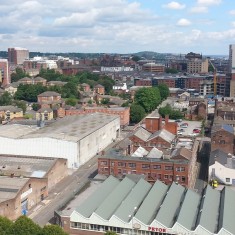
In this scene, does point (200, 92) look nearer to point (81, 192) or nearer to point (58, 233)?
point (81, 192)

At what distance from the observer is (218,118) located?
77.1 metres

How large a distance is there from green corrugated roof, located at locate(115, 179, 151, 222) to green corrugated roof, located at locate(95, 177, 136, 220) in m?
0.68

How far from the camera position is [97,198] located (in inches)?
1417

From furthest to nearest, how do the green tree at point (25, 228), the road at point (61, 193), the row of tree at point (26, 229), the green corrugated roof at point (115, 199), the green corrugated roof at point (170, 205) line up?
the road at point (61, 193)
the green corrugated roof at point (115, 199)
the green corrugated roof at point (170, 205)
the green tree at point (25, 228)
the row of tree at point (26, 229)

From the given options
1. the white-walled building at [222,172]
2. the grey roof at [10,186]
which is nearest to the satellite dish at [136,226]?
the grey roof at [10,186]

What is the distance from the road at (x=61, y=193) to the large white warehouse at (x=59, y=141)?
177cm

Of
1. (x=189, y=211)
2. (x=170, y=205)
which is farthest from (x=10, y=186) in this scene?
(x=189, y=211)

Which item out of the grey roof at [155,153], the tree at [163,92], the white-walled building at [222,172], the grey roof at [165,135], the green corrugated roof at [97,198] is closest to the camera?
the green corrugated roof at [97,198]

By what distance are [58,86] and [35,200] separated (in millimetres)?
77267

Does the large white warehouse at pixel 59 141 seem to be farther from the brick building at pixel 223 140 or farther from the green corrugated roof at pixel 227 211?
the green corrugated roof at pixel 227 211

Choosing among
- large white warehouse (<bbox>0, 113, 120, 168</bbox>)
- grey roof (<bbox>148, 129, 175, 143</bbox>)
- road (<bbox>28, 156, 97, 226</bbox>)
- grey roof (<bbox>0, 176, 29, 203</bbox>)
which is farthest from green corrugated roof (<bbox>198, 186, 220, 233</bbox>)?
large white warehouse (<bbox>0, 113, 120, 168</bbox>)

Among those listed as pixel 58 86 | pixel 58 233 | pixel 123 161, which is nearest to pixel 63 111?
pixel 58 86

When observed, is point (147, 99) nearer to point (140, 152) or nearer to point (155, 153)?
point (140, 152)

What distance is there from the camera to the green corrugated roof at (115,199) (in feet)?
108
